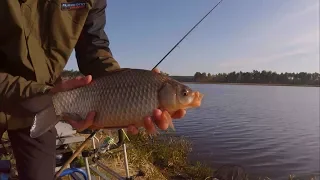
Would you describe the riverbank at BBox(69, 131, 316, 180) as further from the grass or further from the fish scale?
the fish scale

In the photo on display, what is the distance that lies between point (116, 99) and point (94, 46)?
709mm

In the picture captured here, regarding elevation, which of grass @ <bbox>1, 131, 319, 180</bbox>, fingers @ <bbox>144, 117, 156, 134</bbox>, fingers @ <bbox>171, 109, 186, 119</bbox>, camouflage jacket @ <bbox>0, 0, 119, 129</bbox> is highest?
camouflage jacket @ <bbox>0, 0, 119, 129</bbox>

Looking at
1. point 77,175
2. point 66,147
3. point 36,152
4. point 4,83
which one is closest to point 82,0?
point 4,83

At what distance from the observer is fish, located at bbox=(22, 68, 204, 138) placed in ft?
6.10

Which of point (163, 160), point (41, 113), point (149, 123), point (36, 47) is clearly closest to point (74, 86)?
point (41, 113)

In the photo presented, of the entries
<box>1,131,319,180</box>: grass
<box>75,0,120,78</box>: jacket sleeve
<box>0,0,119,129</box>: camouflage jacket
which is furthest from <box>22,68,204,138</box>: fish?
<box>1,131,319,180</box>: grass

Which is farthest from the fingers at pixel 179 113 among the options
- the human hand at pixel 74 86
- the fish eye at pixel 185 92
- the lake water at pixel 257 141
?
the lake water at pixel 257 141

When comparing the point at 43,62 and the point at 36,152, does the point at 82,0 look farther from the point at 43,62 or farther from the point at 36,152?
the point at 36,152

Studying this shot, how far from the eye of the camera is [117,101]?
1.89 metres

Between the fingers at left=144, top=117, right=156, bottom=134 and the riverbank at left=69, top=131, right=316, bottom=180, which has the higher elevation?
the fingers at left=144, top=117, right=156, bottom=134

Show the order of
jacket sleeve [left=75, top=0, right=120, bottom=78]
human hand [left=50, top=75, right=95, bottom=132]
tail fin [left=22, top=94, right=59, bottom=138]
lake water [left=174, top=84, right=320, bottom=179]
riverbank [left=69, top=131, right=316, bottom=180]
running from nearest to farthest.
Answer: tail fin [left=22, top=94, right=59, bottom=138] < human hand [left=50, top=75, right=95, bottom=132] < jacket sleeve [left=75, top=0, right=120, bottom=78] < riverbank [left=69, top=131, right=316, bottom=180] < lake water [left=174, top=84, right=320, bottom=179]

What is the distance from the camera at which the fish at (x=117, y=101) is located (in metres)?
1.86

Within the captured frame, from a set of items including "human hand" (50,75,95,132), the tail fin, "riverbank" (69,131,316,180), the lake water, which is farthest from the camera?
→ the lake water

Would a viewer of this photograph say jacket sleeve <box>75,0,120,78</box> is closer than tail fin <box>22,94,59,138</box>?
No
